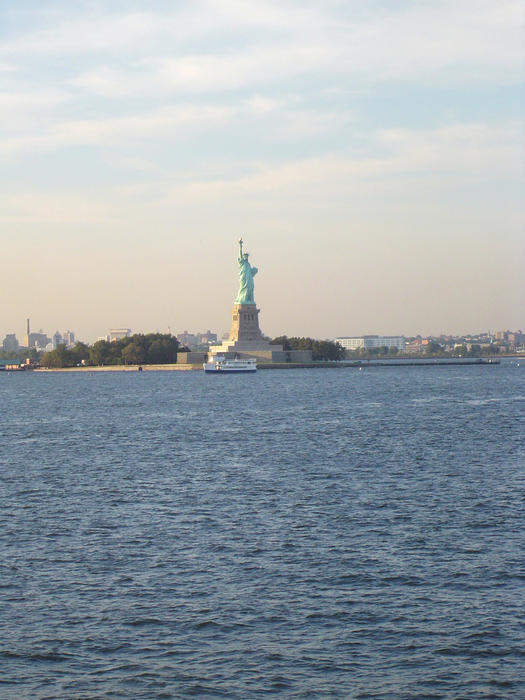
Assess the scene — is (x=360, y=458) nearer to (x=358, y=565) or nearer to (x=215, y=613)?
(x=358, y=565)

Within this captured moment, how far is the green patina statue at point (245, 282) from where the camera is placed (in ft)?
562

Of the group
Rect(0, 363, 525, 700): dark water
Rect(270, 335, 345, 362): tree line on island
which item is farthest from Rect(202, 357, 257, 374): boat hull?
Rect(0, 363, 525, 700): dark water

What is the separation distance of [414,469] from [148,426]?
26.0 meters

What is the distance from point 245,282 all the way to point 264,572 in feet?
497

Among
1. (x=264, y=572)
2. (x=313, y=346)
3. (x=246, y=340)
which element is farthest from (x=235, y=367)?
(x=264, y=572)

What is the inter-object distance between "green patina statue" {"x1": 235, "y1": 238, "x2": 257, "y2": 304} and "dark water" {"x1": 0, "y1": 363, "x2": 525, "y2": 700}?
126 meters

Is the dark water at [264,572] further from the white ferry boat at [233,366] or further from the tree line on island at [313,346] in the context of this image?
the tree line on island at [313,346]

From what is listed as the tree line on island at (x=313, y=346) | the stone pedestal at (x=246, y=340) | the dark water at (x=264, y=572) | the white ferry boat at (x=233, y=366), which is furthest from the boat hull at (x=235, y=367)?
the dark water at (x=264, y=572)

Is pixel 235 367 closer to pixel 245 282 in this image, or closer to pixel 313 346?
pixel 245 282

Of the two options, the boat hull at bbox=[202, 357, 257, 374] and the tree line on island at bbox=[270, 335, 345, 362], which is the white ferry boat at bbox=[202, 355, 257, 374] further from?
the tree line on island at bbox=[270, 335, 345, 362]

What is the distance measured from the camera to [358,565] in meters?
21.6

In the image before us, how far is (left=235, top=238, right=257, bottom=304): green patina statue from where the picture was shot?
17125cm

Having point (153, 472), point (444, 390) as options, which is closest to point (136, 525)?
point (153, 472)

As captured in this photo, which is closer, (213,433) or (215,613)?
(215,613)
